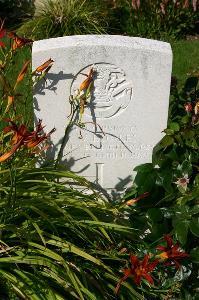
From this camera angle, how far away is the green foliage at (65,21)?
644 centimetres

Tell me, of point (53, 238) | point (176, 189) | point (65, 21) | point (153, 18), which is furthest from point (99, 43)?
point (153, 18)

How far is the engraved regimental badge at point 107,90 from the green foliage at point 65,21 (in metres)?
3.09

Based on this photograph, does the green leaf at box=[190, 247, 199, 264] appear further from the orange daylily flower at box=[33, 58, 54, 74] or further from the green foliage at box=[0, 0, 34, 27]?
the green foliage at box=[0, 0, 34, 27]

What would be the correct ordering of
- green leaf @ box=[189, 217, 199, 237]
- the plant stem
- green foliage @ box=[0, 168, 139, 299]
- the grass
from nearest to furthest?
green foliage @ box=[0, 168, 139, 299]
green leaf @ box=[189, 217, 199, 237]
the plant stem
the grass

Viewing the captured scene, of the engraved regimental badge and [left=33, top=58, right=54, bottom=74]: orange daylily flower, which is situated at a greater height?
[left=33, top=58, right=54, bottom=74]: orange daylily flower

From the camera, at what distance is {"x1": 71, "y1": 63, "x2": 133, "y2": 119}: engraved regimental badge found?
3299 millimetres

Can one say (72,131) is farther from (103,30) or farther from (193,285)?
(103,30)

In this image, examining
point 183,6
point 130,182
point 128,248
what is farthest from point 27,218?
point 183,6

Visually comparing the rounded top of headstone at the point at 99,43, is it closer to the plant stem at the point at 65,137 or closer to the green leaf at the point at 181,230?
the plant stem at the point at 65,137

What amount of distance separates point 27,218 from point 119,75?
922mm

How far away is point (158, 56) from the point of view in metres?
3.26

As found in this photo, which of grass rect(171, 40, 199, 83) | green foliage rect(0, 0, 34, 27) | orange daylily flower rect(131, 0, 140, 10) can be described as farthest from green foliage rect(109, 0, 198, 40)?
green foliage rect(0, 0, 34, 27)

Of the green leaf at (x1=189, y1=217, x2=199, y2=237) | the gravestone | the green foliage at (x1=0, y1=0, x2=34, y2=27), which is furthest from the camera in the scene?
the green foliage at (x1=0, y1=0, x2=34, y2=27)

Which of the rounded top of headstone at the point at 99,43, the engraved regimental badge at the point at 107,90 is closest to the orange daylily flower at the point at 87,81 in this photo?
the engraved regimental badge at the point at 107,90
